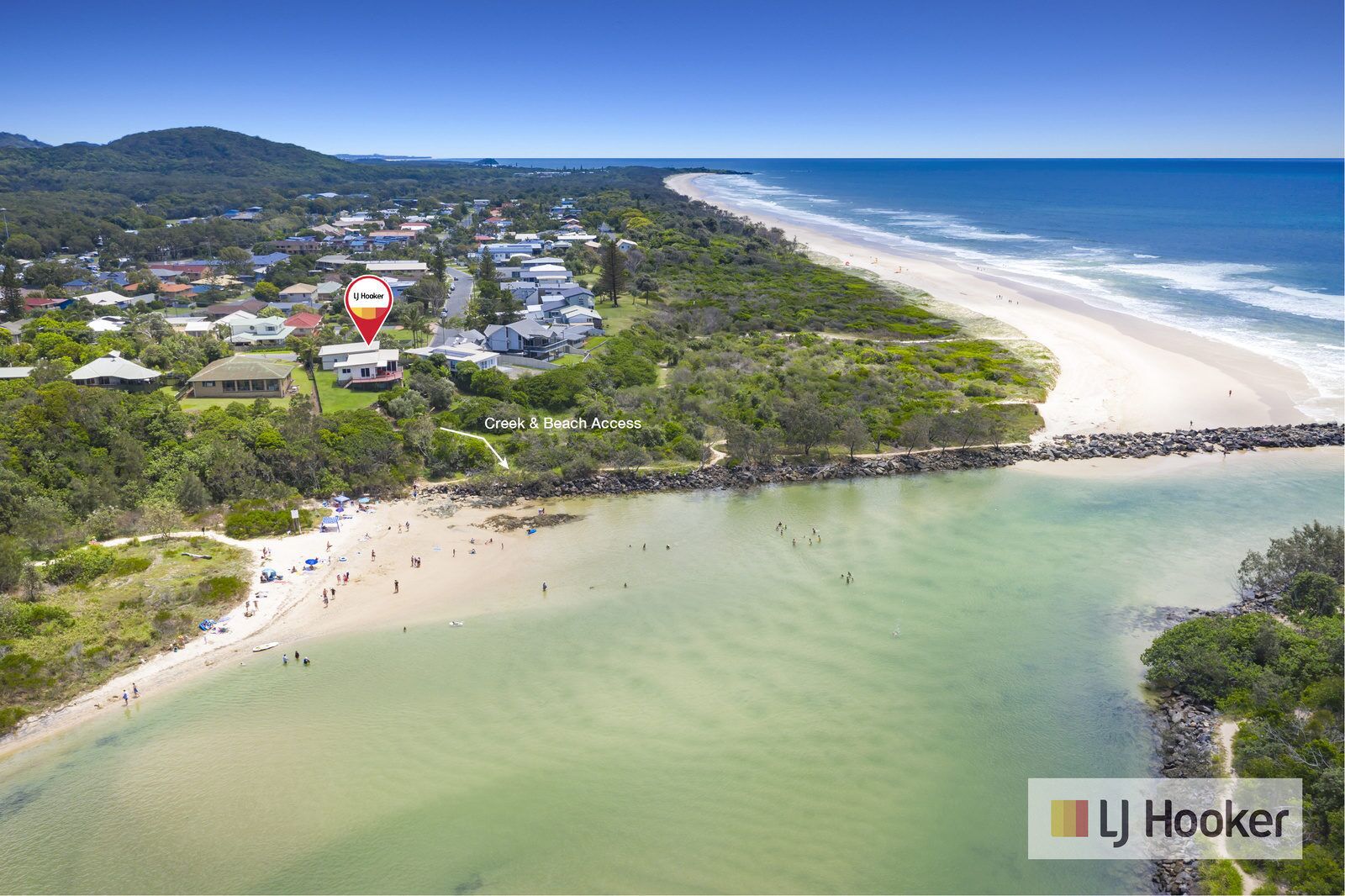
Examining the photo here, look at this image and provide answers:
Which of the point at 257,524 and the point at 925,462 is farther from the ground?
the point at 925,462

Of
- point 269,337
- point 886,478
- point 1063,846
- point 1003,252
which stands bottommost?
point 1063,846

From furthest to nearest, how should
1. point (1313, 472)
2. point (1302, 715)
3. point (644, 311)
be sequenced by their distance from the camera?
point (644, 311), point (1313, 472), point (1302, 715)

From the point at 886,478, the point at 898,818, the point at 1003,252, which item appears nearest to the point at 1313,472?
the point at 886,478

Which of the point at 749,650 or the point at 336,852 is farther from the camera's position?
the point at 749,650

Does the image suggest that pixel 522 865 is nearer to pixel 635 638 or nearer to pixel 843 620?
pixel 635 638

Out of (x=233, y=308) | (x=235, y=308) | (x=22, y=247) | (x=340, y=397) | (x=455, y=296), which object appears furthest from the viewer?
(x=22, y=247)

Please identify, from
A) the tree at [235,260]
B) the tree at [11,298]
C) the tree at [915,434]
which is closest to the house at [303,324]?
the tree at [11,298]

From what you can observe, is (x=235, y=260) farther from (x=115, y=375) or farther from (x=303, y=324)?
(x=115, y=375)

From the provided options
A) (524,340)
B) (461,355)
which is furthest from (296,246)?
(461,355)
